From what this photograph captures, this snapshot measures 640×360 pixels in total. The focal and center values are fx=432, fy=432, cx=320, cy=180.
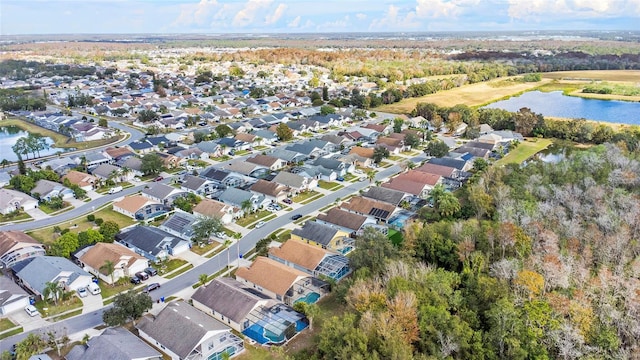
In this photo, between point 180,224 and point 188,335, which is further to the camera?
point 180,224

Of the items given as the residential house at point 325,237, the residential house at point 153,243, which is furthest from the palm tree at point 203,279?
the residential house at point 325,237

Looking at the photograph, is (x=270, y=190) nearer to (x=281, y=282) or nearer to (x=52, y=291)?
(x=281, y=282)

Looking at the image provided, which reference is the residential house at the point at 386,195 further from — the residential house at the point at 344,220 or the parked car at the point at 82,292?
the parked car at the point at 82,292

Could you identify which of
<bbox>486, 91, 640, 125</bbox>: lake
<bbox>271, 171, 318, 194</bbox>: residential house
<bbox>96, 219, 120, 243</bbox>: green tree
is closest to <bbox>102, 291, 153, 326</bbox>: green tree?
<bbox>96, 219, 120, 243</bbox>: green tree

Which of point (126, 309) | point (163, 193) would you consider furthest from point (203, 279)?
point (163, 193)

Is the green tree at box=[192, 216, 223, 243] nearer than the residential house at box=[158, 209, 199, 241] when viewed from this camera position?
Yes

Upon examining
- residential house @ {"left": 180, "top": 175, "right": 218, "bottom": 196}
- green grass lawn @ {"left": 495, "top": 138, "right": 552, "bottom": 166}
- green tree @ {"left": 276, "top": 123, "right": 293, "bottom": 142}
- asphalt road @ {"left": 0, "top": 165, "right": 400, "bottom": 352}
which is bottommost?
asphalt road @ {"left": 0, "top": 165, "right": 400, "bottom": 352}

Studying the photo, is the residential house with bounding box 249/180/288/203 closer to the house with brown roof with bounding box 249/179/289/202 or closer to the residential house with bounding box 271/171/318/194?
the house with brown roof with bounding box 249/179/289/202
